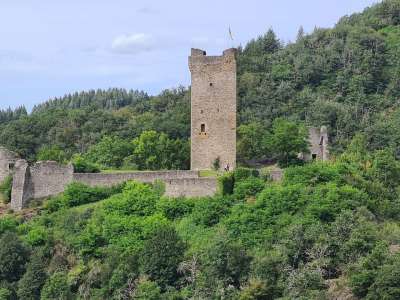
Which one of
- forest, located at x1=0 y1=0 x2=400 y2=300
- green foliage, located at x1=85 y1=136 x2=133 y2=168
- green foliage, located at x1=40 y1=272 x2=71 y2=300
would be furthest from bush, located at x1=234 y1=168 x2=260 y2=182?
green foliage, located at x1=85 y1=136 x2=133 y2=168

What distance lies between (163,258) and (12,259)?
23.1 feet

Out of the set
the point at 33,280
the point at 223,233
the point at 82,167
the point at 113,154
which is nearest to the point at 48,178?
the point at 82,167

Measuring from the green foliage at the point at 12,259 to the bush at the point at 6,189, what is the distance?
17.0ft

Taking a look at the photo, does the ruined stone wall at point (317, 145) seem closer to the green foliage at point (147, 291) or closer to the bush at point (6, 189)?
the green foliage at point (147, 291)

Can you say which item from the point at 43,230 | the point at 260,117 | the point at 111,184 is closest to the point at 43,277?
the point at 43,230

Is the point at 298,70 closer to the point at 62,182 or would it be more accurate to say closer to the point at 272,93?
the point at 272,93

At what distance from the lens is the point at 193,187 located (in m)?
38.4

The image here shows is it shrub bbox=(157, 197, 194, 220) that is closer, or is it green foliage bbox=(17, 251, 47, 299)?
green foliage bbox=(17, 251, 47, 299)

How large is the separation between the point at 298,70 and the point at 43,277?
142 ft

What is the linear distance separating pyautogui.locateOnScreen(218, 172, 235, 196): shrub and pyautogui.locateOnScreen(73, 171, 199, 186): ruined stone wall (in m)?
2.11

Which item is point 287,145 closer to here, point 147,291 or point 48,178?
point 48,178

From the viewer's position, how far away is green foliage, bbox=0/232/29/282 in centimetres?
3722

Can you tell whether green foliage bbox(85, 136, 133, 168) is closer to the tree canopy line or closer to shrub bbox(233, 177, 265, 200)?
the tree canopy line

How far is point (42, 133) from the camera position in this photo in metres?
72.3
